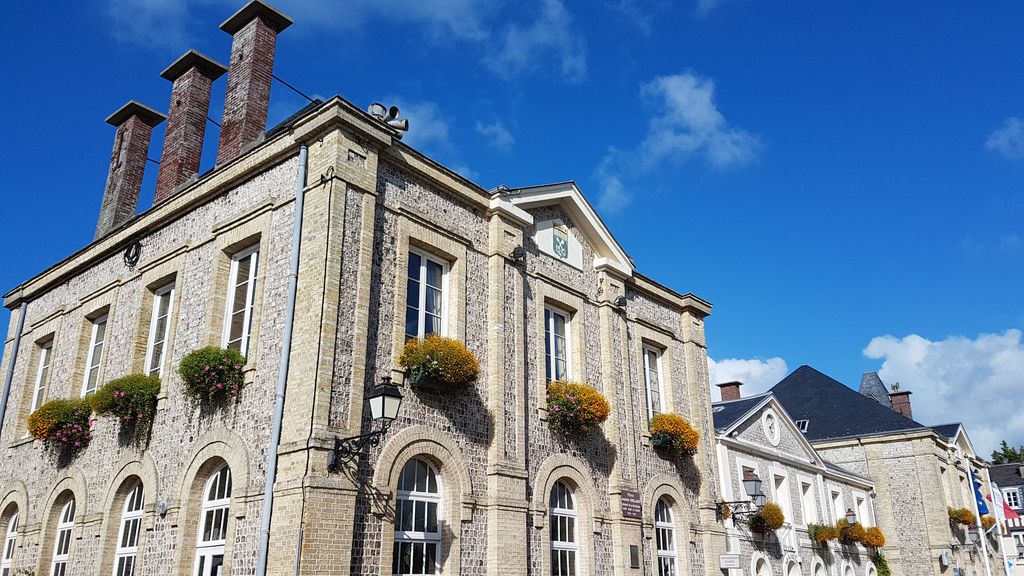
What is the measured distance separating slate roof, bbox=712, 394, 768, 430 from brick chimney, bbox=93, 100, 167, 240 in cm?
1453

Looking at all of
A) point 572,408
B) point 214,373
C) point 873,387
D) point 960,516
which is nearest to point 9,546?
point 214,373

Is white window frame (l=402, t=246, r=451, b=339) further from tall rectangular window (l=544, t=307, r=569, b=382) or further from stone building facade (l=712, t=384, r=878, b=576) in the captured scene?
stone building facade (l=712, t=384, r=878, b=576)

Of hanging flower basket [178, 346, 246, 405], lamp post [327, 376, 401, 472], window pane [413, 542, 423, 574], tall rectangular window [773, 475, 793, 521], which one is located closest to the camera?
lamp post [327, 376, 401, 472]

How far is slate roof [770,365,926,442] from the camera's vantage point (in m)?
31.5

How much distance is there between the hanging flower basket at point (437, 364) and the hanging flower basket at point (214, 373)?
224 centimetres

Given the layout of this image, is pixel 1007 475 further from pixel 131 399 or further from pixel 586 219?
pixel 131 399

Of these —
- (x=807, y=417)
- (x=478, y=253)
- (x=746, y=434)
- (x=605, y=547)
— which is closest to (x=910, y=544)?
(x=807, y=417)

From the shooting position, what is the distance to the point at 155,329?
13805 mm

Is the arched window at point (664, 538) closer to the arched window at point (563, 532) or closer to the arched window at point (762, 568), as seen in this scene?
the arched window at point (563, 532)

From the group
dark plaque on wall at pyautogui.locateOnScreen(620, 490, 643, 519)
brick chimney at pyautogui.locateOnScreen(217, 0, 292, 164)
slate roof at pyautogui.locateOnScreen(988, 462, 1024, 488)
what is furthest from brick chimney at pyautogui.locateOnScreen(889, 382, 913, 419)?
brick chimney at pyautogui.locateOnScreen(217, 0, 292, 164)

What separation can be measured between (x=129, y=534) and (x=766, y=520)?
13.7 metres

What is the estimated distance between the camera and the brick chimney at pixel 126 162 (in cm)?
1745

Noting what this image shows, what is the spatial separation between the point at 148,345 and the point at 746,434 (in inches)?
560

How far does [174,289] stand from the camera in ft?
44.3
